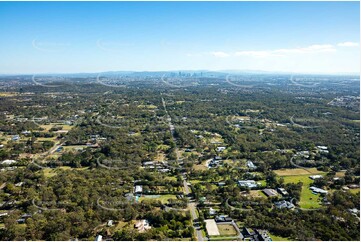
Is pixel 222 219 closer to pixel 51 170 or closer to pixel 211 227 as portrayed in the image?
pixel 211 227

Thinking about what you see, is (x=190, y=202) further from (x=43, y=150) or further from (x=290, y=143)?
(x=43, y=150)

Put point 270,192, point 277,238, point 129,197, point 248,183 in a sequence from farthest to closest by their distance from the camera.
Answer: point 248,183 < point 270,192 < point 129,197 < point 277,238

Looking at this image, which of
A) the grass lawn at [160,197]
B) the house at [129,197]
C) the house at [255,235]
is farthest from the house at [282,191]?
the house at [129,197]

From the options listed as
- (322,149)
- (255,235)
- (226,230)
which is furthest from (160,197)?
(322,149)

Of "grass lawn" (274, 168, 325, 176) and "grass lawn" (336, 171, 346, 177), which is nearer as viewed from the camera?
"grass lawn" (336, 171, 346, 177)

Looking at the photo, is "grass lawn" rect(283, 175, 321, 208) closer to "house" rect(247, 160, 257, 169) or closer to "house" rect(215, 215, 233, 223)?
"house" rect(247, 160, 257, 169)

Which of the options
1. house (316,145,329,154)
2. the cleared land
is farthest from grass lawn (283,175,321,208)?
house (316,145,329,154)
